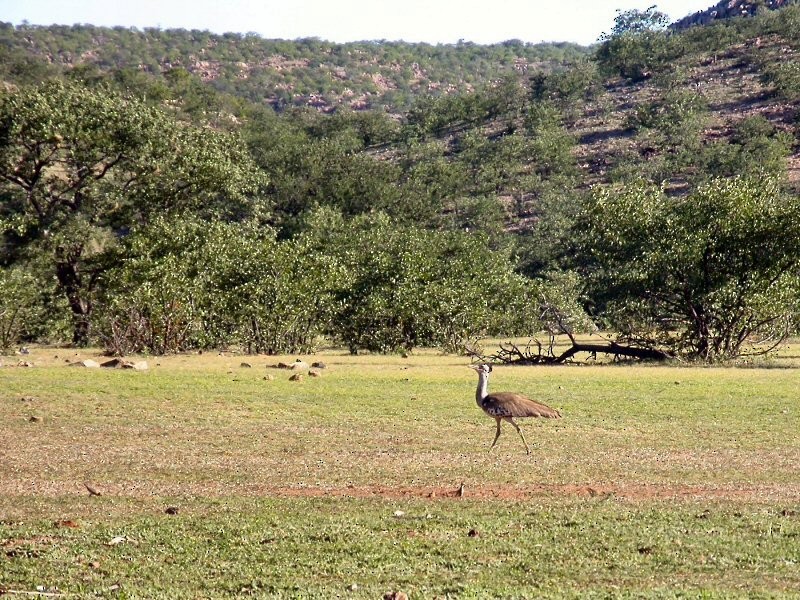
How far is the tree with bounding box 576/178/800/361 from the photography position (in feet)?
94.6

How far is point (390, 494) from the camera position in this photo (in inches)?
451

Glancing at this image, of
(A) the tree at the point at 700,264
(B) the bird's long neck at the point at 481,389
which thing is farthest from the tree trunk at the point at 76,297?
(B) the bird's long neck at the point at 481,389

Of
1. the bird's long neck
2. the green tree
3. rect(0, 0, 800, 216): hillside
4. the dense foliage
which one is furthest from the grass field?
rect(0, 0, 800, 216): hillside

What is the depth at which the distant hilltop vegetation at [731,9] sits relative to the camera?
14836 cm

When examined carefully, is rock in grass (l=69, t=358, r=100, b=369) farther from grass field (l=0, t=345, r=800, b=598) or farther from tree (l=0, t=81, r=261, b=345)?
tree (l=0, t=81, r=261, b=345)

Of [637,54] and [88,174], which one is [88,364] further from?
[637,54]

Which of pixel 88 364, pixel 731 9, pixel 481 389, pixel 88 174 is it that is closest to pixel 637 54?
pixel 731 9

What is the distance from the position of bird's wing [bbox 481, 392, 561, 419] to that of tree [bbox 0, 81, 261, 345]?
24.8 m

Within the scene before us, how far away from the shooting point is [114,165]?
38.3m

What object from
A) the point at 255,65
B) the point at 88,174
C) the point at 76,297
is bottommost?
the point at 76,297

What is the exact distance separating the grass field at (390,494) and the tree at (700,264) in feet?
26.1

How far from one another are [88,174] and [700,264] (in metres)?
21.6

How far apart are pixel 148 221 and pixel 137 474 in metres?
26.4

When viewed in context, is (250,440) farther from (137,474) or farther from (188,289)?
(188,289)
